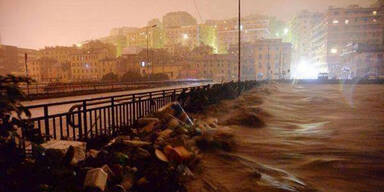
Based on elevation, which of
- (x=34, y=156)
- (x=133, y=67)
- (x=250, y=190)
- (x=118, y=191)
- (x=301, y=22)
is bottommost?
(x=250, y=190)

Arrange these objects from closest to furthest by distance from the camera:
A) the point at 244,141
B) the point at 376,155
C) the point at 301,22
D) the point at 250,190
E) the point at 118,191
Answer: the point at 118,191 → the point at 250,190 → the point at 376,155 → the point at 244,141 → the point at 301,22

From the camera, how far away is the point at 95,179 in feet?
12.1

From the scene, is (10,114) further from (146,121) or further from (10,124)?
(146,121)

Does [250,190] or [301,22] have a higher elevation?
[301,22]

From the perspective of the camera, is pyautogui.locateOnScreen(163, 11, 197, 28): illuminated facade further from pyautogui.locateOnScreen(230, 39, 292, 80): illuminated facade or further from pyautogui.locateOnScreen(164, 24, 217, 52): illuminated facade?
pyautogui.locateOnScreen(230, 39, 292, 80): illuminated facade

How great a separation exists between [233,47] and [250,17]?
204 ft

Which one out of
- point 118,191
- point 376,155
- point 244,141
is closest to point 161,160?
point 118,191

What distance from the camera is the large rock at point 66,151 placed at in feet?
11.4

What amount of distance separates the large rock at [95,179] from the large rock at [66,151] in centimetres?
36

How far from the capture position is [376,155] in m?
6.78

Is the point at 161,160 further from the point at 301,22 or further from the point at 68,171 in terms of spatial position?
the point at 301,22

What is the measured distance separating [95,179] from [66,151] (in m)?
0.95

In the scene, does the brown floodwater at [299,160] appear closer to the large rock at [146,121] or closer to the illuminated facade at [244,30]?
the large rock at [146,121]

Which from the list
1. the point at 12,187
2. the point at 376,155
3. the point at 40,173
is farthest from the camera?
the point at 376,155
